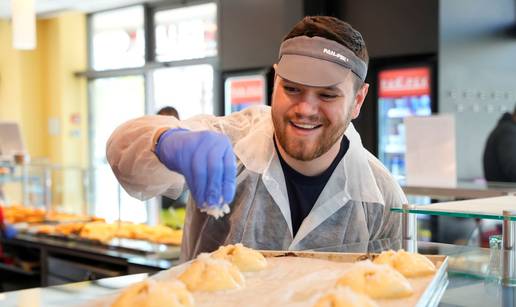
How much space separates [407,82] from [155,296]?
5.29 m

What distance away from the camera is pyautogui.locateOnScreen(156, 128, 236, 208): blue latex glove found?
1.27 meters

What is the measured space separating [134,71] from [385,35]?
15.9 feet

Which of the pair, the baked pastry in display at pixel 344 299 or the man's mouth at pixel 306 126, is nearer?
the baked pastry in display at pixel 344 299

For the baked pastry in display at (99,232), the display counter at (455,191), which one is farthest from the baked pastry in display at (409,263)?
the baked pastry in display at (99,232)

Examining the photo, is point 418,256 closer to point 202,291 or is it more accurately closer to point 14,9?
point 202,291

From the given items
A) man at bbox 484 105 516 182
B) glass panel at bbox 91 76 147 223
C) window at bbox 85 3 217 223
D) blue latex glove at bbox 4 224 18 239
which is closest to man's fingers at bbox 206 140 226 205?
blue latex glove at bbox 4 224 18 239

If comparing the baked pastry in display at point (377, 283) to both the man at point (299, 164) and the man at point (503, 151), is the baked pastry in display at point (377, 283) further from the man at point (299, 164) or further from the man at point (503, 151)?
the man at point (503, 151)

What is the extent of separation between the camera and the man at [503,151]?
4.94m

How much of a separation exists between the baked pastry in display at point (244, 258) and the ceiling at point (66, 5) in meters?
8.62

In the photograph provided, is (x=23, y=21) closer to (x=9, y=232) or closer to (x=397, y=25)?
(x=9, y=232)

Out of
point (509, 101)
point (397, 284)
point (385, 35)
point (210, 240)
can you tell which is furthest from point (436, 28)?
point (397, 284)

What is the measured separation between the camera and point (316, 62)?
1741mm

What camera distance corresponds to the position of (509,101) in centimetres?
667

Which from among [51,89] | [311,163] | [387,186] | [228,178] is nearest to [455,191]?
[387,186]
